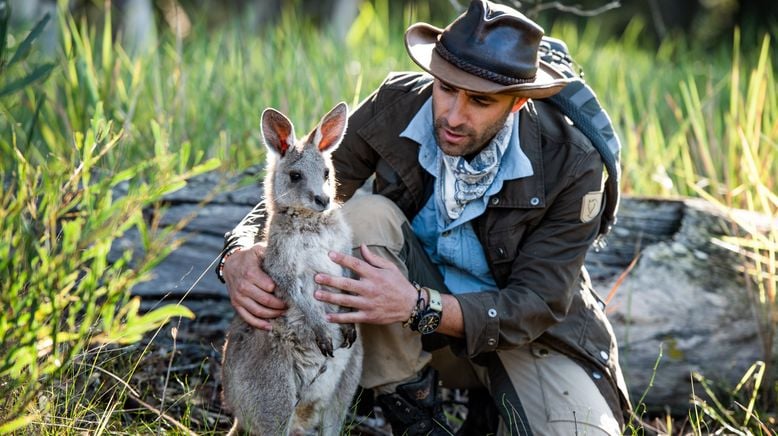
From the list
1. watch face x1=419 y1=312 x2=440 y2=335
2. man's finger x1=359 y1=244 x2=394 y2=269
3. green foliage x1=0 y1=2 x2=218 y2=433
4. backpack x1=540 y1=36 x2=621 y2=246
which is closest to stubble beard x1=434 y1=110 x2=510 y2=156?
backpack x1=540 y1=36 x2=621 y2=246

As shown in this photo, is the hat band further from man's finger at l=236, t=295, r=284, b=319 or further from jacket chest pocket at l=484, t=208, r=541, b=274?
man's finger at l=236, t=295, r=284, b=319

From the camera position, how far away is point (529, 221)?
365cm

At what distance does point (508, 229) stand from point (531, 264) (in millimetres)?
178

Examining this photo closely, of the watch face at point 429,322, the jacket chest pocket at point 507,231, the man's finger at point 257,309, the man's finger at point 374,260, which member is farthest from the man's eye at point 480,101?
the man's finger at point 257,309

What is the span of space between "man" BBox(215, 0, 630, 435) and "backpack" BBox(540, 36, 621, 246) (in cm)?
5

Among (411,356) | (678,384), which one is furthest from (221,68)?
(678,384)

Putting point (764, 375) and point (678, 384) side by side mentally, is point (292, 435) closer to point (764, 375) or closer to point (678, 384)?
point (678, 384)

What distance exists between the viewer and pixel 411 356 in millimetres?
3676

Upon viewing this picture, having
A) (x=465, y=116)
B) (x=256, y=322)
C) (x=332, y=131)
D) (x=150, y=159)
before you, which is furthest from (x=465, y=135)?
(x=150, y=159)

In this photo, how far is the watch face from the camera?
3.35m

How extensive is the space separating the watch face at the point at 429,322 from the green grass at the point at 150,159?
0.81m

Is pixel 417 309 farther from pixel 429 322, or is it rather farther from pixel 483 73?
pixel 483 73

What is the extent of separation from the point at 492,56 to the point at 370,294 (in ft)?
3.22

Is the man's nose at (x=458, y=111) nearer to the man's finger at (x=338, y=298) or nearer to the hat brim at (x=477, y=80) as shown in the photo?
the hat brim at (x=477, y=80)
